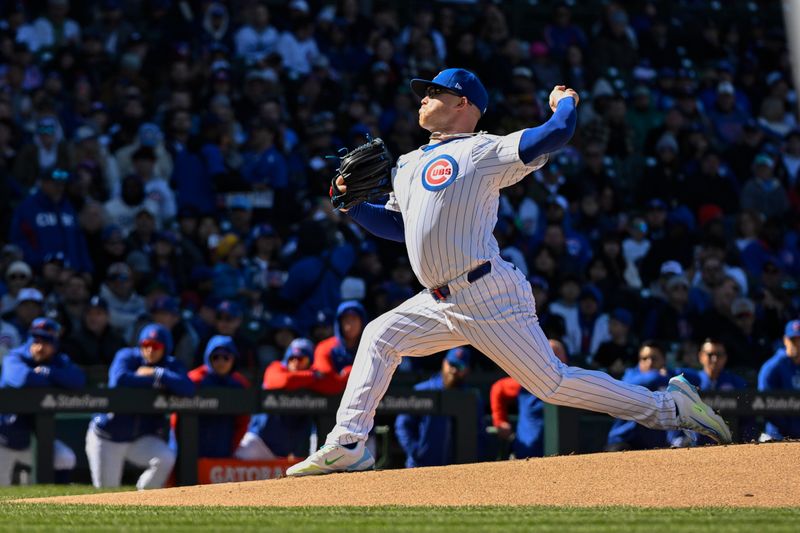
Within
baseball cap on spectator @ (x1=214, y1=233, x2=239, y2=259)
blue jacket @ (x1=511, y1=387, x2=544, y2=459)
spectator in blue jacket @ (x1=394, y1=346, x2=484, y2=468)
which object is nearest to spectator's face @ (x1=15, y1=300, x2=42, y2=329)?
baseball cap on spectator @ (x1=214, y1=233, x2=239, y2=259)

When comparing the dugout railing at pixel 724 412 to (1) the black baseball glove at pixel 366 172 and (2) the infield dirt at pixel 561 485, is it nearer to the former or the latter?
(2) the infield dirt at pixel 561 485

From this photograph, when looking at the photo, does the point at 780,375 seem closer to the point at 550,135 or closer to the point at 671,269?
the point at 671,269

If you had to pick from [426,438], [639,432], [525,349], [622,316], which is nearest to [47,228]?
[426,438]

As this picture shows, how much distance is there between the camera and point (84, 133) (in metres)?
13.0

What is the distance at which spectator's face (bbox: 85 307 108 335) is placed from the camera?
1088 cm

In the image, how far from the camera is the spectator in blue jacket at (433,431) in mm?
9688

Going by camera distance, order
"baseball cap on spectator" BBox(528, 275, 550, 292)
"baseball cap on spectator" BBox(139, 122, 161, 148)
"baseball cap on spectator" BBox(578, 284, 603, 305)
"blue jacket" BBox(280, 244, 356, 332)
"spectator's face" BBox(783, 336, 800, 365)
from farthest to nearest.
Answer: "baseball cap on spectator" BBox(139, 122, 161, 148)
"baseball cap on spectator" BBox(578, 284, 603, 305)
"baseball cap on spectator" BBox(528, 275, 550, 292)
"blue jacket" BBox(280, 244, 356, 332)
"spectator's face" BBox(783, 336, 800, 365)

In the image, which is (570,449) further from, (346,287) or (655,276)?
(655,276)

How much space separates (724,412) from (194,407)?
11.3 ft

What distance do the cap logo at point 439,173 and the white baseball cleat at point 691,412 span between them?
1.55 metres

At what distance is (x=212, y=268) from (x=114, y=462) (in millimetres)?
3244

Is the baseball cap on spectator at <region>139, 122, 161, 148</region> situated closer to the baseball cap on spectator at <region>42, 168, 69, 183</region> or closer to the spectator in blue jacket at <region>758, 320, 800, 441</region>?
the baseball cap on spectator at <region>42, 168, 69, 183</region>

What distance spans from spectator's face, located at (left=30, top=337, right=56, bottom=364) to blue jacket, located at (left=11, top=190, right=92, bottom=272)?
8.43 ft

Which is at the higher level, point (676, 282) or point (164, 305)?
point (676, 282)
